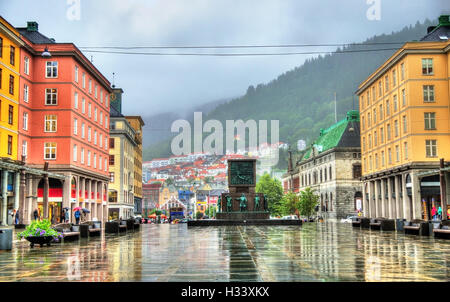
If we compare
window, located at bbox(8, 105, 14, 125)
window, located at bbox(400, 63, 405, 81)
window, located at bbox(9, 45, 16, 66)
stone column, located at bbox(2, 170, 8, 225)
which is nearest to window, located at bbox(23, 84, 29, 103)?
window, located at bbox(8, 105, 14, 125)

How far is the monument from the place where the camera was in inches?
1908

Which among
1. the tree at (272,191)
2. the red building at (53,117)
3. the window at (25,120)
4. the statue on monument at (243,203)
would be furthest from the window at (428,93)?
the tree at (272,191)

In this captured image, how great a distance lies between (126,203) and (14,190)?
156ft

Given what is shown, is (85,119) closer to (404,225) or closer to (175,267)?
(404,225)

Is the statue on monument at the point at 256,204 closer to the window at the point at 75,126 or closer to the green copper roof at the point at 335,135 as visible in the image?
the window at the point at 75,126

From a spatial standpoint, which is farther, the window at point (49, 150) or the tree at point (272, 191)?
the tree at point (272, 191)

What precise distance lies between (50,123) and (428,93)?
43731mm

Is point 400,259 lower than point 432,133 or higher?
lower

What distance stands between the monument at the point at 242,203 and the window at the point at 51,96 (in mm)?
21174

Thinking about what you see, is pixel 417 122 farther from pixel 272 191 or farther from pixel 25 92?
pixel 272 191

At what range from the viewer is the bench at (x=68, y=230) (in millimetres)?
25173

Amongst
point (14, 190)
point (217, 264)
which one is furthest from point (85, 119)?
point (217, 264)
